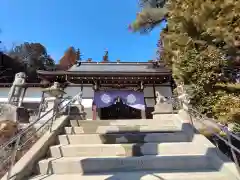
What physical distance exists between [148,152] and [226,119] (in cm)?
279

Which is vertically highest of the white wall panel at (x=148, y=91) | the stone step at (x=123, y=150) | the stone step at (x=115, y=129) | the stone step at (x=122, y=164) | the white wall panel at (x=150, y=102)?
the white wall panel at (x=148, y=91)

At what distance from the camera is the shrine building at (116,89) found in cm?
1223

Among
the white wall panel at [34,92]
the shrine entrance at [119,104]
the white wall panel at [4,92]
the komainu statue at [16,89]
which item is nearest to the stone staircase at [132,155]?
the komainu statue at [16,89]

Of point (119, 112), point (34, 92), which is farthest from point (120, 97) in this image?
point (34, 92)

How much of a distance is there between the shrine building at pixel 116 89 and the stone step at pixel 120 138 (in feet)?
25.6

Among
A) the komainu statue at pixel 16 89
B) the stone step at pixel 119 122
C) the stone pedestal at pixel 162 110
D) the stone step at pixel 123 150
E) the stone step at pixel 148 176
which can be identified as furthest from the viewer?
the komainu statue at pixel 16 89

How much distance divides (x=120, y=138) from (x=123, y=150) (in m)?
0.48

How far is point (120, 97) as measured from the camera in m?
12.8

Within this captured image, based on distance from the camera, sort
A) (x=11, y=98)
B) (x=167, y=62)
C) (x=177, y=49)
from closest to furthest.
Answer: (x=11, y=98) → (x=177, y=49) → (x=167, y=62)

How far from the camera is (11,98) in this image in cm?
789

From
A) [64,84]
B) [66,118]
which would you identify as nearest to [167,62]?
[64,84]

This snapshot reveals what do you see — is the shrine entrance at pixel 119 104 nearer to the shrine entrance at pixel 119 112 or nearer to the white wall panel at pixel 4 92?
the shrine entrance at pixel 119 112

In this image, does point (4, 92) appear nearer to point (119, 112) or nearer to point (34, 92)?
point (34, 92)

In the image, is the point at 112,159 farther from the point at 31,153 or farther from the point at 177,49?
the point at 177,49
